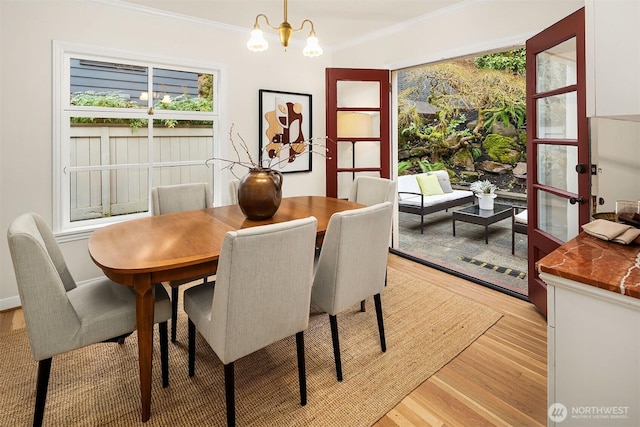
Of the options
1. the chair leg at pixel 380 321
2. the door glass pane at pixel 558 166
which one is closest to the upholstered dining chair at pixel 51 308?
the chair leg at pixel 380 321

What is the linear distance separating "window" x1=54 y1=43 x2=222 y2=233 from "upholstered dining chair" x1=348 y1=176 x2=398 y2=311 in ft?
5.21

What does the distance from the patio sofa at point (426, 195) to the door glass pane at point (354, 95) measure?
5.95 ft

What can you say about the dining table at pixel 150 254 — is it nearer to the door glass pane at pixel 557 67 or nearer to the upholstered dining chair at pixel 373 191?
the upholstered dining chair at pixel 373 191

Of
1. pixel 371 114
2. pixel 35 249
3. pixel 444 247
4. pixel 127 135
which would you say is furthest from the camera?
pixel 444 247

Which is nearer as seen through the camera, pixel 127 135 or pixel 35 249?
pixel 35 249

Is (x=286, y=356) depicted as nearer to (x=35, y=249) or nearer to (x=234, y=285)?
(x=234, y=285)

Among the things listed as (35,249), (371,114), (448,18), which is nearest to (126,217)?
(35,249)

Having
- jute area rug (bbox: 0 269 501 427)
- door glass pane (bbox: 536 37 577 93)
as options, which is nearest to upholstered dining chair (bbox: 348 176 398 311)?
jute area rug (bbox: 0 269 501 427)

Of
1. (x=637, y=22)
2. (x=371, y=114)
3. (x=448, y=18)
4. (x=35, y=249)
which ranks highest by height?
(x=448, y=18)

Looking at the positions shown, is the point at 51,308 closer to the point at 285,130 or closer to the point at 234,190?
the point at 234,190

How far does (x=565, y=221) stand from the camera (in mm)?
2395

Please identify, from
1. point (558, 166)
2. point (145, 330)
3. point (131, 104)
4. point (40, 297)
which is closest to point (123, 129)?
point (131, 104)

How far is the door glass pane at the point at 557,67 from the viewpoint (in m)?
2.20

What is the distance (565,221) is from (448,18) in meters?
2.06
